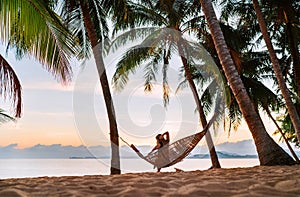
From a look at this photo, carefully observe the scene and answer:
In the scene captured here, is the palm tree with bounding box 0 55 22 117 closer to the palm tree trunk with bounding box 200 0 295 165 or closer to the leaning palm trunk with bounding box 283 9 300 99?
the palm tree trunk with bounding box 200 0 295 165

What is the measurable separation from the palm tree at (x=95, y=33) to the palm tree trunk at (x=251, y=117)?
5.46ft

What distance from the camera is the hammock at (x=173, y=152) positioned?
497 cm

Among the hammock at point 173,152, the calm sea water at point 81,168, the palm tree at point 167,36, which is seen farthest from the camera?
the palm tree at point 167,36

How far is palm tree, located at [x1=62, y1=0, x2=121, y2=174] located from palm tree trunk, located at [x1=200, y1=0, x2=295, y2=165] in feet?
5.46

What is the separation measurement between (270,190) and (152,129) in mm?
6585

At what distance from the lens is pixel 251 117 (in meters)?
4.04

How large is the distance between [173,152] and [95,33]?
2063 millimetres

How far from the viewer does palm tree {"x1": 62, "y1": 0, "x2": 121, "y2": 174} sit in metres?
4.81

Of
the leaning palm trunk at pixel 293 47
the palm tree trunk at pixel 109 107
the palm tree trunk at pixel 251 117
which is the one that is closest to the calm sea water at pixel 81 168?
the palm tree trunk at pixel 109 107

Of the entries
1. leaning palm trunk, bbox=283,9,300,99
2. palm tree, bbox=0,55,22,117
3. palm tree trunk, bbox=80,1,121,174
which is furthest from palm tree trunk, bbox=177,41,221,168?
palm tree, bbox=0,55,22,117

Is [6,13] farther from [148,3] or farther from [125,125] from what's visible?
[125,125]

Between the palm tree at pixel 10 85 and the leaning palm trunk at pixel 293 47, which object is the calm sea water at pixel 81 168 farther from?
the leaning palm trunk at pixel 293 47

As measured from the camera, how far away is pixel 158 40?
23.0ft

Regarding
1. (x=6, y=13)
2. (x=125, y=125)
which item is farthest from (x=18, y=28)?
(x=125, y=125)
